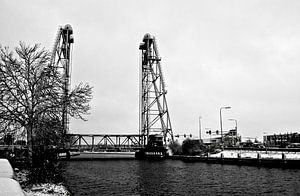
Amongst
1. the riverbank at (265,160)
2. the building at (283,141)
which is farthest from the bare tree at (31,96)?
the building at (283,141)

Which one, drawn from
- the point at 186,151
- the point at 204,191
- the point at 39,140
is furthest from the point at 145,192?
the point at 186,151

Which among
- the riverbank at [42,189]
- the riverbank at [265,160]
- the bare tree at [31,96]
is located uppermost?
the bare tree at [31,96]

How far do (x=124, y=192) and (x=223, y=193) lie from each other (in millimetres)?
6586

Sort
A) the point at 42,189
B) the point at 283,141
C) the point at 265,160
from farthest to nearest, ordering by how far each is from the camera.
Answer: the point at 283,141
the point at 265,160
the point at 42,189

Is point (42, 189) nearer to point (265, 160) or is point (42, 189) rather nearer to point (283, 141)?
point (265, 160)

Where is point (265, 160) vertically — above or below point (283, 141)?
above

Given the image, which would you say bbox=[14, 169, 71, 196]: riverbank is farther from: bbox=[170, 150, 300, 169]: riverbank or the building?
the building

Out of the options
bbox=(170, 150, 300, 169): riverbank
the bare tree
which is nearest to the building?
bbox=(170, 150, 300, 169): riverbank

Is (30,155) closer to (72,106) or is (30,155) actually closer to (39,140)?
(39,140)

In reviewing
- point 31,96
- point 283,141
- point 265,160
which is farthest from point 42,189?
point 283,141

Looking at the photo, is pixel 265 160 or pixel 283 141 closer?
pixel 265 160

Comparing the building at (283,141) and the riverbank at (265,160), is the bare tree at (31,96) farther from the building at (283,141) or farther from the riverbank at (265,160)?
the building at (283,141)

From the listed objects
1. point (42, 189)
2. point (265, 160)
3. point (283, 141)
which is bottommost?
point (283, 141)

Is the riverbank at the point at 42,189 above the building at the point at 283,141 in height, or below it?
above
